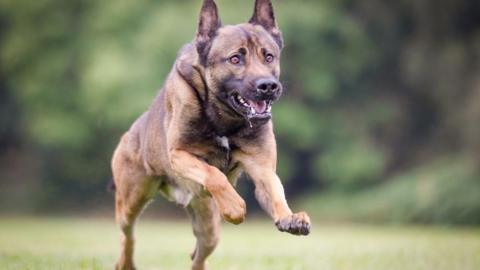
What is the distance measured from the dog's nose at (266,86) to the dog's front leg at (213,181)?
0.73 meters

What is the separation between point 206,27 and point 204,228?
2.02m

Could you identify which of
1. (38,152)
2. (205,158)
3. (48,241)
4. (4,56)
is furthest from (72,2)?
(205,158)

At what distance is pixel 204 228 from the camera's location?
8391 millimetres

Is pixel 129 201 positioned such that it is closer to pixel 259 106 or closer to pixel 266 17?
pixel 259 106

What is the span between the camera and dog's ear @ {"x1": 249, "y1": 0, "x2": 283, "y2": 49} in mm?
7621

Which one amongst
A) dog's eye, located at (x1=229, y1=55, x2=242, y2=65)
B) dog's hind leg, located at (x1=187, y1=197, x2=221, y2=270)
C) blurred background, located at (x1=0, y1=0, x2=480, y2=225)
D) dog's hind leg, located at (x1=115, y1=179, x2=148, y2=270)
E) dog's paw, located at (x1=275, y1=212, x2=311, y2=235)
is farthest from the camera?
blurred background, located at (x1=0, y1=0, x2=480, y2=225)

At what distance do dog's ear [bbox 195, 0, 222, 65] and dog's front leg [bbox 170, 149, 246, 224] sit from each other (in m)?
0.83

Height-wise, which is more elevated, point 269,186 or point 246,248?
point 269,186

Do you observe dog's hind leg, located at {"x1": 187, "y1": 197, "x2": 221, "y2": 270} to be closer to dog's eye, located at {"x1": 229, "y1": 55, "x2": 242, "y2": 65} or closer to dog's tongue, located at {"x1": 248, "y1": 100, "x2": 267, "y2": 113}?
dog's tongue, located at {"x1": 248, "y1": 100, "x2": 267, "y2": 113}

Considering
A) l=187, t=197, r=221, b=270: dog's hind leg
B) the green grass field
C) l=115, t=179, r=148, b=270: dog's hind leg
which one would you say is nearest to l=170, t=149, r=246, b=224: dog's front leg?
l=187, t=197, r=221, b=270: dog's hind leg

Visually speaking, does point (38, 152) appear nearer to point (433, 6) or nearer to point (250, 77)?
point (433, 6)

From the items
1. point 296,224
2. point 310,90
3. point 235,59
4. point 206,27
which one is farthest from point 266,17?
point 310,90

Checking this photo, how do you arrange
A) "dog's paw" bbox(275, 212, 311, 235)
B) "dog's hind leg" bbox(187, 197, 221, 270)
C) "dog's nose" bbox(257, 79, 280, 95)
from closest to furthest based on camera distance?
1. "dog's paw" bbox(275, 212, 311, 235)
2. "dog's nose" bbox(257, 79, 280, 95)
3. "dog's hind leg" bbox(187, 197, 221, 270)

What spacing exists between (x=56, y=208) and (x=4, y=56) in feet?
15.7
